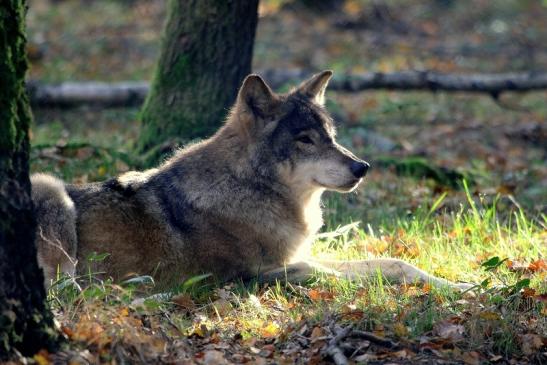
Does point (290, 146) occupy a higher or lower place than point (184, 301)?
higher

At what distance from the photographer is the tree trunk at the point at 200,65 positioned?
29.1 ft

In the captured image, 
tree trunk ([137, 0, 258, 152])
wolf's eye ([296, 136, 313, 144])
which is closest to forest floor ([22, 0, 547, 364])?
tree trunk ([137, 0, 258, 152])

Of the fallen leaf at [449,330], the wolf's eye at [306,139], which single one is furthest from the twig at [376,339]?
the wolf's eye at [306,139]

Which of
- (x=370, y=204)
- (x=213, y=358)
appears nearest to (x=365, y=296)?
(x=213, y=358)

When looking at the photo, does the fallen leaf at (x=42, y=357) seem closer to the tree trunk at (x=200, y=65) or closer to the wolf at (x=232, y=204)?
the wolf at (x=232, y=204)

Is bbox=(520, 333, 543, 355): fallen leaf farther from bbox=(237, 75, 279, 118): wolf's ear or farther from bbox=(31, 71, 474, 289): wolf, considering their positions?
bbox=(237, 75, 279, 118): wolf's ear

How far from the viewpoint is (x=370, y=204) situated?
888cm

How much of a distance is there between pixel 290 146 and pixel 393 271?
1.38 m

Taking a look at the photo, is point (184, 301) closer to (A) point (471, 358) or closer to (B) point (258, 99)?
(B) point (258, 99)

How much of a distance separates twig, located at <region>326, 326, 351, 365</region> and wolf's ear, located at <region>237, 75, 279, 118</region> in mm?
2444

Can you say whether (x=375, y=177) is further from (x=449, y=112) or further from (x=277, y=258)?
(x=449, y=112)

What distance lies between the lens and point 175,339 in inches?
187

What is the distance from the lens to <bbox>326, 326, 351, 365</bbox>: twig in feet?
14.8

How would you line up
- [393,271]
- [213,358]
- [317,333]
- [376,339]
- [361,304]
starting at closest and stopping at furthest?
[213,358]
[376,339]
[317,333]
[361,304]
[393,271]
